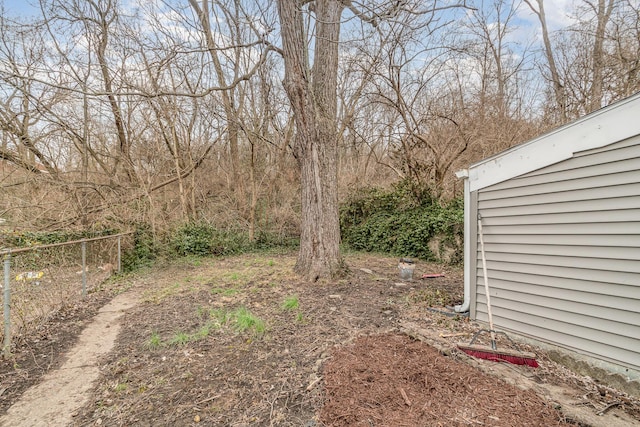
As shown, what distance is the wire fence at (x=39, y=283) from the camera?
10.3 feet

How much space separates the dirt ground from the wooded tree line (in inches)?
70.7

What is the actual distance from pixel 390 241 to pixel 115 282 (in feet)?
22.3

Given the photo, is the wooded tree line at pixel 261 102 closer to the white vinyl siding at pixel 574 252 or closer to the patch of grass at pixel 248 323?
the patch of grass at pixel 248 323

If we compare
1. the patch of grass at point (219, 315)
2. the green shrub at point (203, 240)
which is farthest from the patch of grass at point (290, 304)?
the green shrub at point (203, 240)

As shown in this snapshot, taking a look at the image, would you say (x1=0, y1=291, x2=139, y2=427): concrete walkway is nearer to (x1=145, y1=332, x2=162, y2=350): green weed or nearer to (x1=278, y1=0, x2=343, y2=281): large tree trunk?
(x1=145, y1=332, x2=162, y2=350): green weed

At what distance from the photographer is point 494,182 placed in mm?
3400

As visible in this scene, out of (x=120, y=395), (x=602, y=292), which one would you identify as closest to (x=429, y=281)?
(x=602, y=292)

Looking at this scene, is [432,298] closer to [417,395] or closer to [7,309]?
[417,395]

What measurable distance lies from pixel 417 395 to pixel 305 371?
937 millimetres

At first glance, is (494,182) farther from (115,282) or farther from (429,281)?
(115,282)

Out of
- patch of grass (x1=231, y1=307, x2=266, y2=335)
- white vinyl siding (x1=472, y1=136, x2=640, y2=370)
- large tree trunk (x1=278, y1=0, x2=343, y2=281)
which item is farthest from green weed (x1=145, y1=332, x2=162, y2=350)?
white vinyl siding (x1=472, y1=136, x2=640, y2=370)

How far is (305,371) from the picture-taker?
8.45 ft

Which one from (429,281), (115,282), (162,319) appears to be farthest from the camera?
(115,282)

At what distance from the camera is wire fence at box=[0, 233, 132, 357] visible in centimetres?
313
